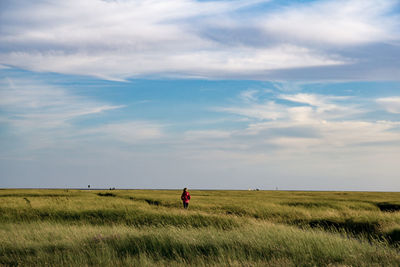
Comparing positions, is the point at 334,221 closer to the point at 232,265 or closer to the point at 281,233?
the point at 281,233

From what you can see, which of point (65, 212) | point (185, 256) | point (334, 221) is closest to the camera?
point (185, 256)

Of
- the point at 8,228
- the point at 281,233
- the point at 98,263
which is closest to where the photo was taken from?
the point at 98,263

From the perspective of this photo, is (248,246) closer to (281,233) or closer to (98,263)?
(281,233)

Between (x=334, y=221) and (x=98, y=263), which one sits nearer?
(x=98, y=263)

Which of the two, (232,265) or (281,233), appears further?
(281,233)

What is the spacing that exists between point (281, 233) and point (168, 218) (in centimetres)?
1154

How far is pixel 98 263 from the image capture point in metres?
11.8

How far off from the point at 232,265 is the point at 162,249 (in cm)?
421

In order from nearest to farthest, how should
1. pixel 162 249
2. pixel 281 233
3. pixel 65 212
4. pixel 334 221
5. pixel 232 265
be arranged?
pixel 232 265
pixel 162 249
pixel 281 233
pixel 334 221
pixel 65 212

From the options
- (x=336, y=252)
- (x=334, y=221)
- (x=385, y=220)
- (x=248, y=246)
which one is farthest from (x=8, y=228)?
(x=385, y=220)

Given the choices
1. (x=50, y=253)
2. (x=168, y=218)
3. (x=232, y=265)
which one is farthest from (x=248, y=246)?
(x=168, y=218)

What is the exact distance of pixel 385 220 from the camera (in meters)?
23.5

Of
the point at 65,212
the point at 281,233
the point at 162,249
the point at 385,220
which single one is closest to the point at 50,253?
the point at 162,249

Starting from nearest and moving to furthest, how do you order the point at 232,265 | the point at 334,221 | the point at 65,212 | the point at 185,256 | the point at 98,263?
the point at 232,265 < the point at 98,263 < the point at 185,256 < the point at 334,221 < the point at 65,212
